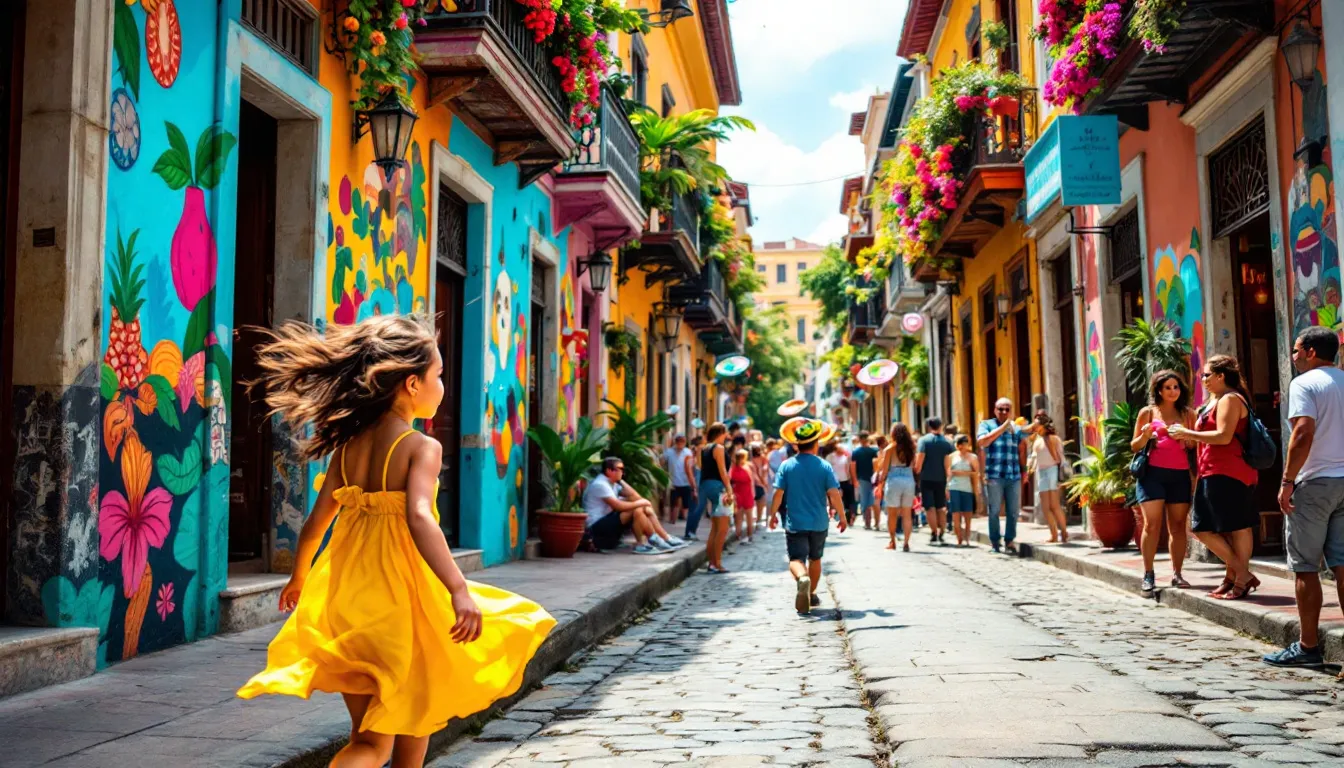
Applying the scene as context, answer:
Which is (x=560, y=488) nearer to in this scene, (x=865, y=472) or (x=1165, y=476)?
(x=1165, y=476)

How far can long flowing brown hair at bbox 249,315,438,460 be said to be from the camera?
10.9 feet

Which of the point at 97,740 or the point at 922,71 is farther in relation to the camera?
the point at 922,71

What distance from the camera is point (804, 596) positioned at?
8453 millimetres

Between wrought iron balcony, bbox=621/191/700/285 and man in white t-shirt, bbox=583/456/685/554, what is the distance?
526 cm

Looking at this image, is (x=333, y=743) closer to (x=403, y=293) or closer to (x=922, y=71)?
(x=403, y=293)

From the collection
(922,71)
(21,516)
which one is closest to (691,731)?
(21,516)

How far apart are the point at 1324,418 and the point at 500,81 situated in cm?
649

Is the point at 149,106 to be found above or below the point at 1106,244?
below

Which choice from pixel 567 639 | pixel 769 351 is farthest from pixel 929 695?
pixel 769 351

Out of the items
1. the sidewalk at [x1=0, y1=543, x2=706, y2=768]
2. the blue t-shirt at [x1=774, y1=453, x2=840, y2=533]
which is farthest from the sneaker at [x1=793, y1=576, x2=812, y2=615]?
the sidewalk at [x1=0, y1=543, x2=706, y2=768]

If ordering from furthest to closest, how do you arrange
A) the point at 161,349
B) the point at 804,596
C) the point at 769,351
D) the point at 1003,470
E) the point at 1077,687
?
the point at 769,351, the point at 1003,470, the point at 804,596, the point at 161,349, the point at 1077,687

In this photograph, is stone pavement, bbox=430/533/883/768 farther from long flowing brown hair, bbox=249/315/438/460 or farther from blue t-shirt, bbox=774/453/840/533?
long flowing brown hair, bbox=249/315/438/460

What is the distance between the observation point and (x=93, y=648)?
520cm

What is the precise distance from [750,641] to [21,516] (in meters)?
4.06
